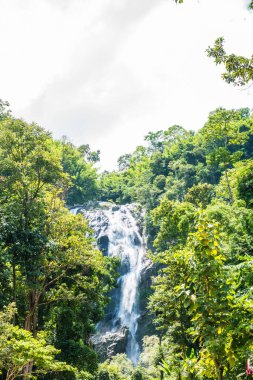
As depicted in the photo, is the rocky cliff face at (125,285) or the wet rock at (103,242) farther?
the wet rock at (103,242)

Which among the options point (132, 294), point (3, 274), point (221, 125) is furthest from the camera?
point (132, 294)

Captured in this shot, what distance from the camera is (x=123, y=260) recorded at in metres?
37.9

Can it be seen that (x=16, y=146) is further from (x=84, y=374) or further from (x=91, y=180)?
(x=91, y=180)

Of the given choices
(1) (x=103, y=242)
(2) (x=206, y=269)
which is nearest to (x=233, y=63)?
(2) (x=206, y=269)

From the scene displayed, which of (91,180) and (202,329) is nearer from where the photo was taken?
(202,329)

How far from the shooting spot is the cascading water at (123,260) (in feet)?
105

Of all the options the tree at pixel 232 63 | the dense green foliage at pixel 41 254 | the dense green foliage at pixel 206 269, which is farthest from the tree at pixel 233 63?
the dense green foliage at pixel 41 254

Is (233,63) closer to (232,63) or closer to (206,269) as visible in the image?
(232,63)

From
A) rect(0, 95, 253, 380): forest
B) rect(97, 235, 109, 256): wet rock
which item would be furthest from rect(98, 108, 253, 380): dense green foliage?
rect(97, 235, 109, 256): wet rock

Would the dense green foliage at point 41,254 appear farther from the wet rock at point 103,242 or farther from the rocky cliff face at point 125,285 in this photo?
the wet rock at point 103,242

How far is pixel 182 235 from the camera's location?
22.0 meters

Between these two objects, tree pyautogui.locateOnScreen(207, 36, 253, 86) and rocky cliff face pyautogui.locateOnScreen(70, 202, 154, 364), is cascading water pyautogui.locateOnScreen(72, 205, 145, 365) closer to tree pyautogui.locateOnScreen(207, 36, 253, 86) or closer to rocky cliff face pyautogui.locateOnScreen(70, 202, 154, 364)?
rocky cliff face pyautogui.locateOnScreen(70, 202, 154, 364)

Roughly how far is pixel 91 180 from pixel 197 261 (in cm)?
5644

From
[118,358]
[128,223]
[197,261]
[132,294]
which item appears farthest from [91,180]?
[197,261]
